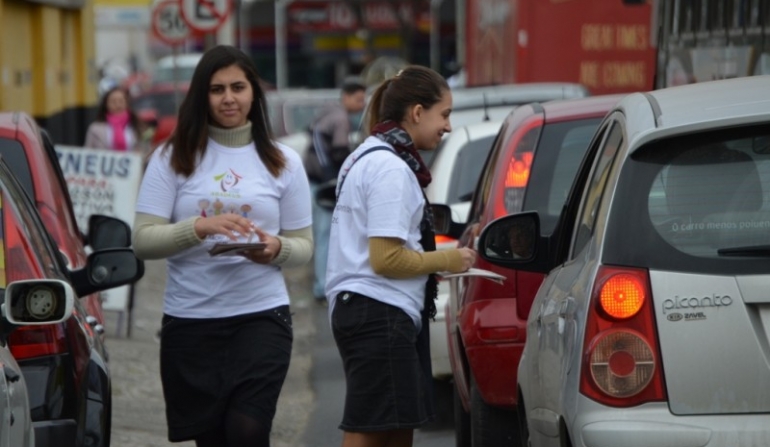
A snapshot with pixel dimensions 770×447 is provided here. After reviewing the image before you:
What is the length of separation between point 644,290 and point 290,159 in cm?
197

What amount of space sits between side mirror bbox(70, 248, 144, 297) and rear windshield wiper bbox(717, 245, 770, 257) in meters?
2.44

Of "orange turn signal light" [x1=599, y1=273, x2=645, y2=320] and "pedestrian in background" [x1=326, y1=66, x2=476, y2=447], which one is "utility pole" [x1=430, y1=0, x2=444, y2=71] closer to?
"pedestrian in background" [x1=326, y1=66, x2=476, y2=447]

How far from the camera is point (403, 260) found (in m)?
5.53

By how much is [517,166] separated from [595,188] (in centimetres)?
202

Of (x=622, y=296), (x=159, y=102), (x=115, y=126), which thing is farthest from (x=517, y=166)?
(x=159, y=102)

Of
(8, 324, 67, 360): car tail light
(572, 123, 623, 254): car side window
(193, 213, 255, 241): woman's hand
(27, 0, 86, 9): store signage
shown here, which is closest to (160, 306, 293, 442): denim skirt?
(193, 213, 255, 241): woman's hand

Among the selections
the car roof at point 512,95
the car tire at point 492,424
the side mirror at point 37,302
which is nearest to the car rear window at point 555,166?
the car tire at point 492,424

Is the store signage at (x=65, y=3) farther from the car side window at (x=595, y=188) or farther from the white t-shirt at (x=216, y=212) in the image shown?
the car side window at (x=595, y=188)

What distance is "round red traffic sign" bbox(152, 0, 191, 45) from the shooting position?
20.1 metres

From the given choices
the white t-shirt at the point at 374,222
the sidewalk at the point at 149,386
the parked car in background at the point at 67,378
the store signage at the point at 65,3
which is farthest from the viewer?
the store signage at the point at 65,3

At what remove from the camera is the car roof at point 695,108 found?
14.5ft

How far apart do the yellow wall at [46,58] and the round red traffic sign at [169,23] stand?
1361 mm

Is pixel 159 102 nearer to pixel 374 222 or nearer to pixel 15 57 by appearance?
pixel 15 57

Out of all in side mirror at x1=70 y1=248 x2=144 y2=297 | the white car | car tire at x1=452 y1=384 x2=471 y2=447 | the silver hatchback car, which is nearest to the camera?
the silver hatchback car
